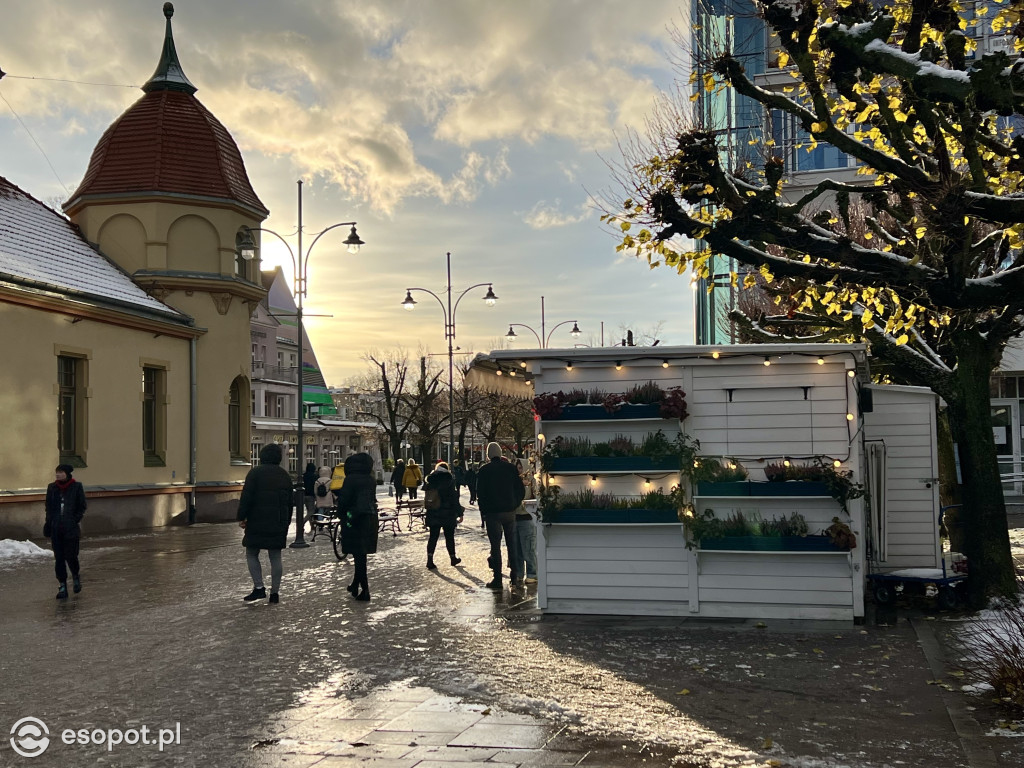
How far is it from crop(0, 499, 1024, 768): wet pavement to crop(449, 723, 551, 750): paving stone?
0.02 m

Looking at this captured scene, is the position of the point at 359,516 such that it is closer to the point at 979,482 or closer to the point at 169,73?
the point at 979,482

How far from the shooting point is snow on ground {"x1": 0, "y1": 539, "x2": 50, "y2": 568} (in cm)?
1957

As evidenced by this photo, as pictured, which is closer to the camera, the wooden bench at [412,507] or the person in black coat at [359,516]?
the person in black coat at [359,516]

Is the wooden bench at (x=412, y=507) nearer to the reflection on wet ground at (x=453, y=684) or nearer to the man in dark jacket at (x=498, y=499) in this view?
the man in dark jacket at (x=498, y=499)

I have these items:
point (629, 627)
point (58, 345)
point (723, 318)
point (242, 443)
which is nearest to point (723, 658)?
point (629, 627)

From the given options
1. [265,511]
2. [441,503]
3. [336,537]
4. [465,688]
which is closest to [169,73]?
[336,537]

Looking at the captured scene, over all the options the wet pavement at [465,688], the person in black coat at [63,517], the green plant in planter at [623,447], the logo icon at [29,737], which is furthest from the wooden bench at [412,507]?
the logo icon at [29,737]

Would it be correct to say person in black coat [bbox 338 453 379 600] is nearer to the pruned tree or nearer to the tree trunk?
the pruned tree

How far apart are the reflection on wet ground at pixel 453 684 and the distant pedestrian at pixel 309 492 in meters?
12.0

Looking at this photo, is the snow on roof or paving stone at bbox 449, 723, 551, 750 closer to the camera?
paving stone at bbox 449, 723, 551, 750

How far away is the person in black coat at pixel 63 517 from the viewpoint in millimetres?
13750

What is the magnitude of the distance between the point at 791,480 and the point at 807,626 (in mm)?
1557

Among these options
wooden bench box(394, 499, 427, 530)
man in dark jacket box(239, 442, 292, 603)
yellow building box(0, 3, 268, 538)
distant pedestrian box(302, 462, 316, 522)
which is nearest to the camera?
man in dark jacket box(239, 442, 292, 603)
